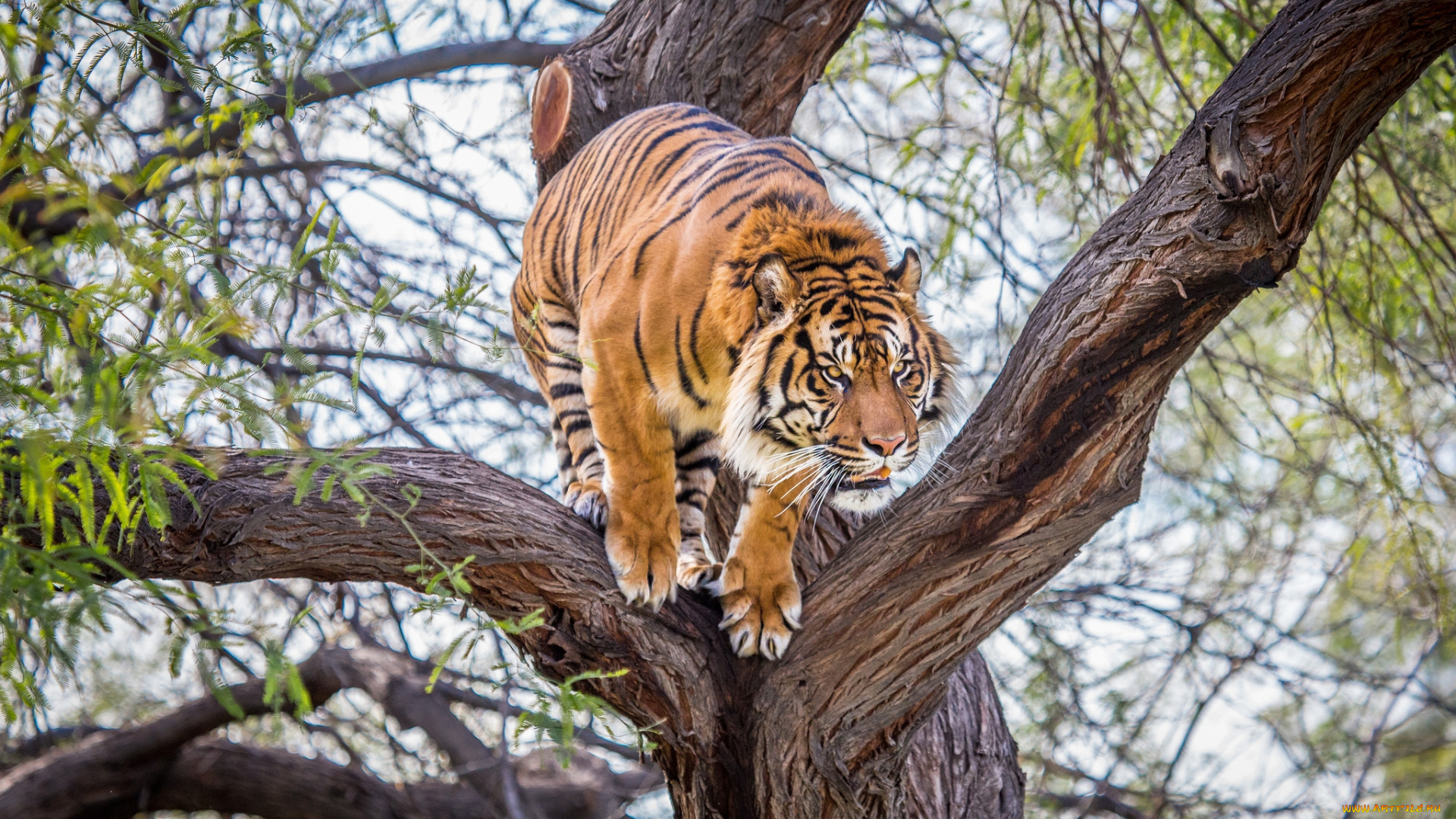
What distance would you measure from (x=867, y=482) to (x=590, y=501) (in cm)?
68

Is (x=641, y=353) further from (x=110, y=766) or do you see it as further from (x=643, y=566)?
(x=110, y=766)

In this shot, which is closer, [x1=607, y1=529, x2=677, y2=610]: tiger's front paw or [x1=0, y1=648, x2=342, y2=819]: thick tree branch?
[x1=607, y1=529, x2=677, y2=610]: tiger's front paw

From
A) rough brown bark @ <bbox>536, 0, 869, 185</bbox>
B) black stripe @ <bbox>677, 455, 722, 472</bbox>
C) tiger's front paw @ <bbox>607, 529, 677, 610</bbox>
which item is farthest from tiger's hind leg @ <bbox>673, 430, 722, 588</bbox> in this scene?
rough brown bark @ <bbox>536, 0, 869, 185</bbox>

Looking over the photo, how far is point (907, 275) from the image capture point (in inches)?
96.3

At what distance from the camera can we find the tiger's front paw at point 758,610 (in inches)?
90.7

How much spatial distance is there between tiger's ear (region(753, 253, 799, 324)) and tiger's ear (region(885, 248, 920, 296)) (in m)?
0.25

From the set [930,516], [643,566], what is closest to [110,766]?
[643,566]

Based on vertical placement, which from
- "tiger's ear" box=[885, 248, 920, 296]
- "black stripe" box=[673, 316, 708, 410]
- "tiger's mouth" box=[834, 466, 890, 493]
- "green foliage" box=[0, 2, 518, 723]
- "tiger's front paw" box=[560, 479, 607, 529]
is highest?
"tiger's ear" box=[885, 248, 920, 296]

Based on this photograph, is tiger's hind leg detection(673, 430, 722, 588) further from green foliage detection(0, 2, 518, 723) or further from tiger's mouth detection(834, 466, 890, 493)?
green foliage detection(0, 2, 518, 723)

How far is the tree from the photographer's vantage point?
168 centimetres

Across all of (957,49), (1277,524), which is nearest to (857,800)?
(957,49)

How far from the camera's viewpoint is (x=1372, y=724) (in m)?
3.80

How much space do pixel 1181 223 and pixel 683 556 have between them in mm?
1416

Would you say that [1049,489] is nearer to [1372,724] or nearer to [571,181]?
[571,181]
